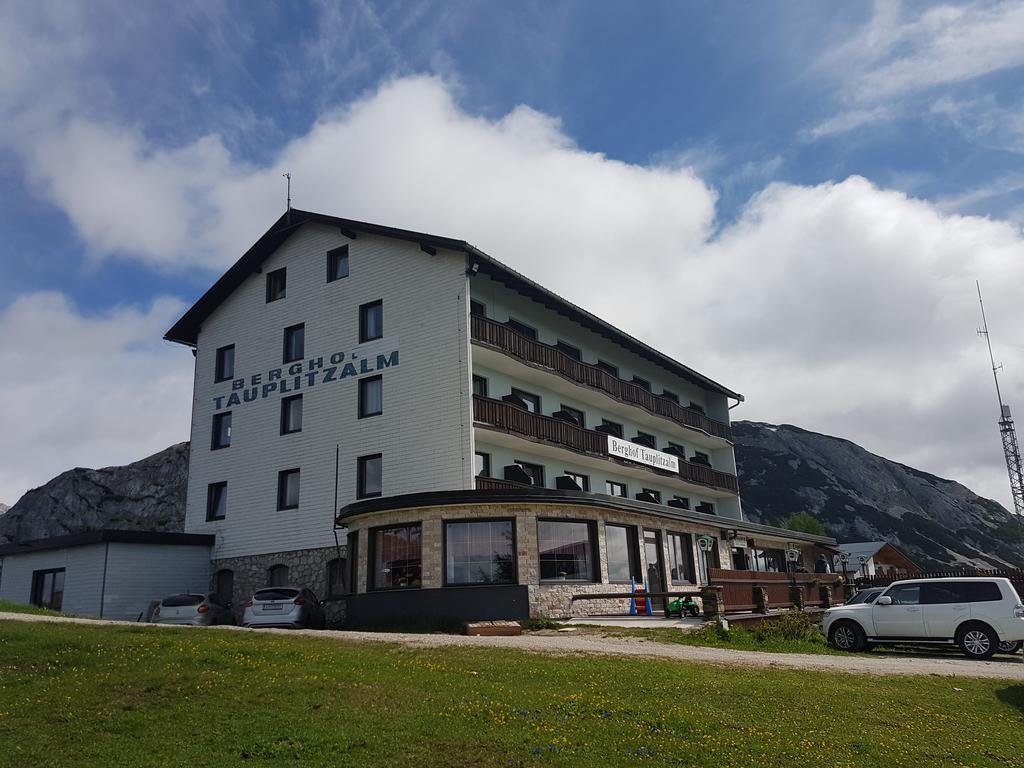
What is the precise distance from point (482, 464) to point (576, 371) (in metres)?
6.45

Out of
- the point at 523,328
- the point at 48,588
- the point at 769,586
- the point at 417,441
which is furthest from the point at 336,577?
the point at 769,586

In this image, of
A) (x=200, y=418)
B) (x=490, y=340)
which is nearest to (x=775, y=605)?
(x=490, y=340)

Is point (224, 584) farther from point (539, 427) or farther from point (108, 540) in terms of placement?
point (539, 427)

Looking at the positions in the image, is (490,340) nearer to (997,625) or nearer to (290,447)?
(290,447)

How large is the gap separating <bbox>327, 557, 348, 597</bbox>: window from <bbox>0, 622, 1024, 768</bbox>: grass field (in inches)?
564

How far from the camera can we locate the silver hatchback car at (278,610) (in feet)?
77.7

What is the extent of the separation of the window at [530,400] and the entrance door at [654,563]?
20.0 feet

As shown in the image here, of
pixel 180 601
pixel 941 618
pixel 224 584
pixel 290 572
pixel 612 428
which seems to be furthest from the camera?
pixel 612 428

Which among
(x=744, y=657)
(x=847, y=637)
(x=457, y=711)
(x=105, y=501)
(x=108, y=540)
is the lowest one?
(x=457, y=711)

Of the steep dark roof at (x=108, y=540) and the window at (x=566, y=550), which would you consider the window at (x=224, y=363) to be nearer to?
the steep dark roof at (x=108, y=540)

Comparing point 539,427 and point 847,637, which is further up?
point 539,427

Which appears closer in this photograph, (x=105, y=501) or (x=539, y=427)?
(x=539, y=427)

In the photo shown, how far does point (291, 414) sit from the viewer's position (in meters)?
31.7

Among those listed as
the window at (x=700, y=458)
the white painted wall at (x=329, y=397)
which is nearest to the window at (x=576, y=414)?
the white painted wall at (x=329, y=397)
